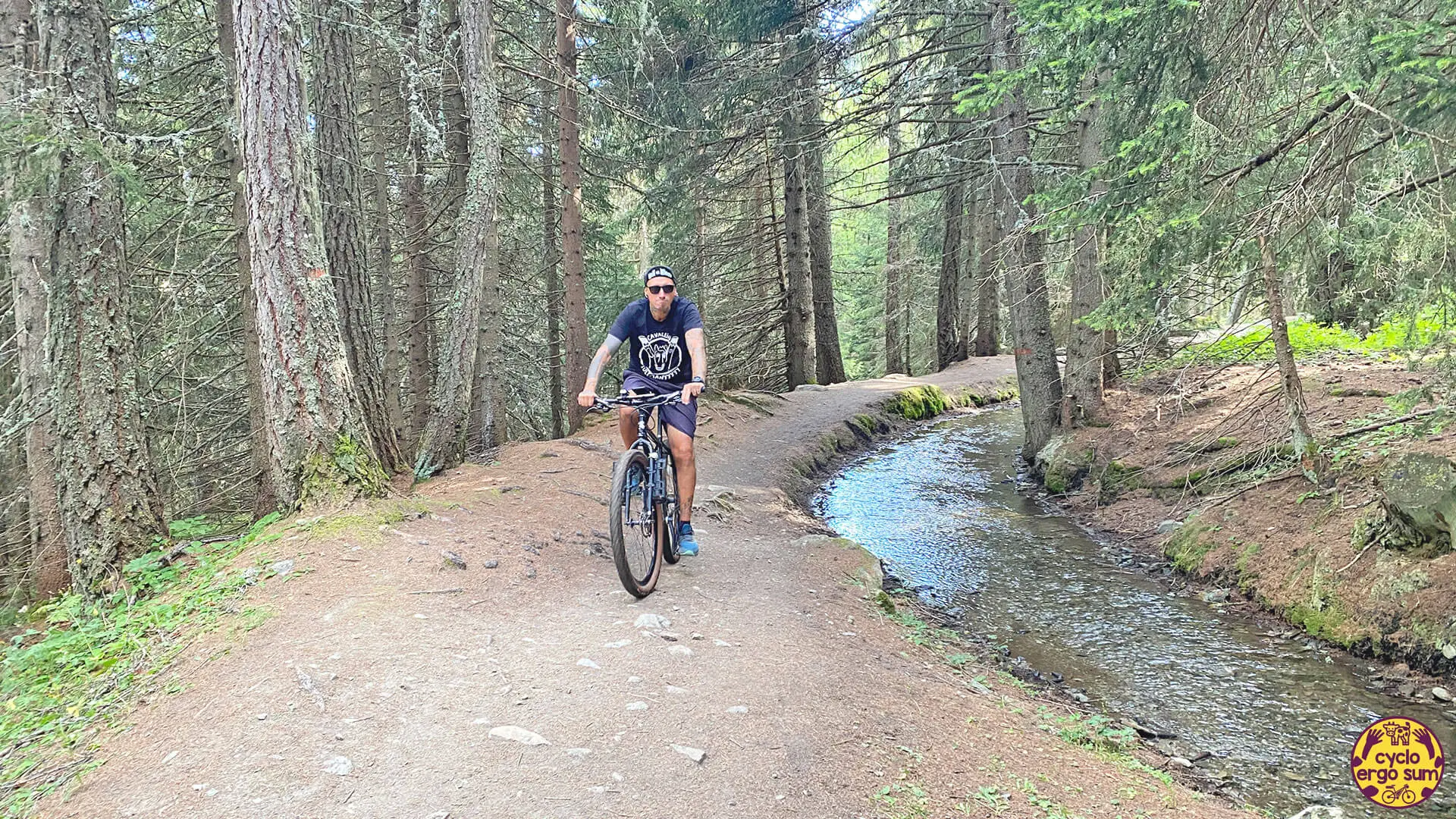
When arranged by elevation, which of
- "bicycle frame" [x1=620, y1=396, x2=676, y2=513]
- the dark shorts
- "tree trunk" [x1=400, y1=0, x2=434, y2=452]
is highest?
"tree trunk" [x1=400, y1=0, x2=434, y2=452]

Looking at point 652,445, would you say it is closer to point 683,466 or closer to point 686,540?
point 683,466

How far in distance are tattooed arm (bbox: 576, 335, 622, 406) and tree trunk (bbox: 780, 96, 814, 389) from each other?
34.9 ft

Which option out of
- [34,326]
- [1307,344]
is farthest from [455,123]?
[1307,344]

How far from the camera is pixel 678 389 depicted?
5.51 m

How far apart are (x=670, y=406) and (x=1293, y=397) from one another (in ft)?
17.9

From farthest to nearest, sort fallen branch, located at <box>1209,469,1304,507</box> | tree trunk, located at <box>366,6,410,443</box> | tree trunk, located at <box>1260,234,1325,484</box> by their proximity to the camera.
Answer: tree trunk, located at <box>366,6,410,443</box>, fallen branch, located at <box>1209,469,1304,507</box>, tree trunk, located at <box>1260,234,1325,484</box>

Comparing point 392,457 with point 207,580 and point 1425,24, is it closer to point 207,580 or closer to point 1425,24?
point 207,580

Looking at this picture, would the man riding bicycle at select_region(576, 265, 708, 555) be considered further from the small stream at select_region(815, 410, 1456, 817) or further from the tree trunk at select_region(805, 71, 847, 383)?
the tree trunk at select_region(805, 71, 847, 383)

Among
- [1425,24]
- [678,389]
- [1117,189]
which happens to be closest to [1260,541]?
[1117,189]

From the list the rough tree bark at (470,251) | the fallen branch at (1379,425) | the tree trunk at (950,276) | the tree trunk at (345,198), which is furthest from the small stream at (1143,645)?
the tree trunk at (950,276)

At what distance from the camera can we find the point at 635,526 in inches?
195

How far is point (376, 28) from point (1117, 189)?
6.28m

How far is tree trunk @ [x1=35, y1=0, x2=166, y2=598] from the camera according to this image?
5.41 metres

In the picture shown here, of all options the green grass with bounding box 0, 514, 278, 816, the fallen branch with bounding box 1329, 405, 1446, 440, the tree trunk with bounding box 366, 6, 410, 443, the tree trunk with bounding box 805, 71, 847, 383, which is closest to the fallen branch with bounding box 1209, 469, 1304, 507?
the fallen branch with bounding box 1329, 405, 1446, 440
